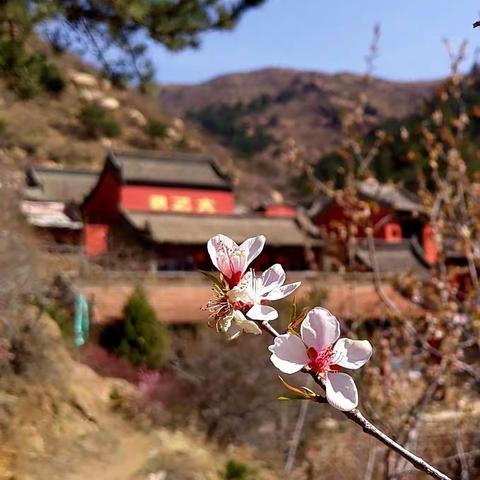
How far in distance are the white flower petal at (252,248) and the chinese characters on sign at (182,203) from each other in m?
22.1

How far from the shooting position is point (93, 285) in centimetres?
1325

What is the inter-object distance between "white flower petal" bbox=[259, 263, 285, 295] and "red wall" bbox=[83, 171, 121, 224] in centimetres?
2008

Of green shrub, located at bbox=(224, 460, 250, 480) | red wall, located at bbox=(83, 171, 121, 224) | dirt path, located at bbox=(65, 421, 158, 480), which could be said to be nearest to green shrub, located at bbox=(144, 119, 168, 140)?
red wall, located at bbox=(83, 171, 121, 224)

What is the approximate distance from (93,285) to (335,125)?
7184cm

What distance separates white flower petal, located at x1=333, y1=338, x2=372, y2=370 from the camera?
1.10m

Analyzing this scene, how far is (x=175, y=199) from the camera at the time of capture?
23859mm

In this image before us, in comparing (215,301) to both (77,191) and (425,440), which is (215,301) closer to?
(425,440)

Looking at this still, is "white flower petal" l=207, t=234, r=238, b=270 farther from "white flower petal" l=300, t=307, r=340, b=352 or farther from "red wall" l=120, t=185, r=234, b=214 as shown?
"red wall" l=120, t=185, r=234, b=214

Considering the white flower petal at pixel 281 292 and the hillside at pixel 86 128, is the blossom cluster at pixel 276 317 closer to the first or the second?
the white flower petal at pixel 281 292

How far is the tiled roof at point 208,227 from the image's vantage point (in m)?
17.8

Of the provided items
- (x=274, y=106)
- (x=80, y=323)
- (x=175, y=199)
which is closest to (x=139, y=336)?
(x=80, y=323)

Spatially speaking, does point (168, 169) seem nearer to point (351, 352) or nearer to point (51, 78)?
point (51, 78)

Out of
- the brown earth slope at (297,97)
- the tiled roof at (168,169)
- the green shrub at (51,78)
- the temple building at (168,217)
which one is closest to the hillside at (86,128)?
the tiled roof at (168,169)

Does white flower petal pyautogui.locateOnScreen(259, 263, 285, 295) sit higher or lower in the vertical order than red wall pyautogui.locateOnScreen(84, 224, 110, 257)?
lower
